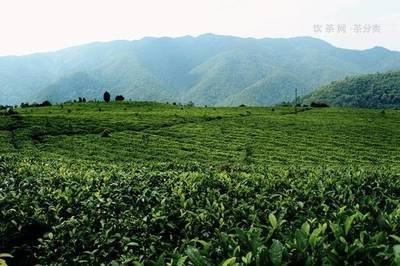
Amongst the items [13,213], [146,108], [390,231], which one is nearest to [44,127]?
[146,108]

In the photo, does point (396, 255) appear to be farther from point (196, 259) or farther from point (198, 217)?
point (198, 217)

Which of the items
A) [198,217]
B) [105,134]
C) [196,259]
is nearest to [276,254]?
[196,259]

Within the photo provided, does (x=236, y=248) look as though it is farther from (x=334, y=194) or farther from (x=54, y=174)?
(x=54, y=174)

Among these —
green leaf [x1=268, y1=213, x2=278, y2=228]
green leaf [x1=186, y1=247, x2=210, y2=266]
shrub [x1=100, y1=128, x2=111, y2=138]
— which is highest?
green leaf [x1=186, y1=247, x2=210, y2=266]

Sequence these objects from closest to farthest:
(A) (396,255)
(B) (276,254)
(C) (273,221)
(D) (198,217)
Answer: (A) (396,255), (B) (276,254), (C) (273,221), (D) (198,217)

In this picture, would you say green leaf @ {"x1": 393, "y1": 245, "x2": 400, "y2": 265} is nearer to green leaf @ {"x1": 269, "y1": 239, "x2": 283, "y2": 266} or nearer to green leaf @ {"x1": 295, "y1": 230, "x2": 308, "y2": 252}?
green leaf @ {"x1": 295, "y1": 230, "x2": 308, "y2": 252}

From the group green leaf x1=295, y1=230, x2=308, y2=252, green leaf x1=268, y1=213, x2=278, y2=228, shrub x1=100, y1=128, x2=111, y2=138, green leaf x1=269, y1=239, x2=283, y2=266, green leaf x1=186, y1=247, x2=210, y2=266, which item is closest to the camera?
green leaf x1=269, y1=239, x2=283, y2=266

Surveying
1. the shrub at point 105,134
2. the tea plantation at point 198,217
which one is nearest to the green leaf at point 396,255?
the tea plantation at point 198,217

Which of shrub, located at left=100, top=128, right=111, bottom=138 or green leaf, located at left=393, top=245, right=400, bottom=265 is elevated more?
green leaf, located at left=393, top=245, right=400, bottom=265

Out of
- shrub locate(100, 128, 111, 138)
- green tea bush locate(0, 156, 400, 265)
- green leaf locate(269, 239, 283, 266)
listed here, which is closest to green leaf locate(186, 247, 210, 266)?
green tea bush locate(0, 156, 400, 265)

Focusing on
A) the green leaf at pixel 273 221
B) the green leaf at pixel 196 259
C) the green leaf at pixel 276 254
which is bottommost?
the green leaf at pixel 273 221

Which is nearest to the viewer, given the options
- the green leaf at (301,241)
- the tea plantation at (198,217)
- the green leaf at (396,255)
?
the green leaf at (396,255)

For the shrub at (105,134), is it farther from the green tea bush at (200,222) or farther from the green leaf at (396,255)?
the green leaf at (396,255)

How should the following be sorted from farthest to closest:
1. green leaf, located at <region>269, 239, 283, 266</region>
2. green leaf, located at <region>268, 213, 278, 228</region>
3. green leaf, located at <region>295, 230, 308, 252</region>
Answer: green leaf, located at <region>268, 213, 278, 228</region>, green leaf, located at <region>295, 230, 308, 252</region>, green leaf, located at <region>269, 239, 283, 266</region>
